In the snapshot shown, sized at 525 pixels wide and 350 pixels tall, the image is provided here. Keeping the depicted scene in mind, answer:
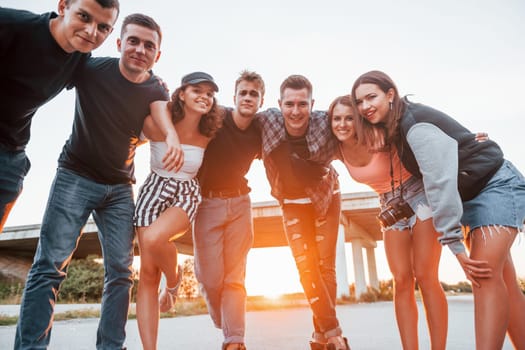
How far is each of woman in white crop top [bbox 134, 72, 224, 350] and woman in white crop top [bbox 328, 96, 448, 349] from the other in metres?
1.06

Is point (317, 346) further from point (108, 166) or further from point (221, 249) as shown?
point (108, 166)

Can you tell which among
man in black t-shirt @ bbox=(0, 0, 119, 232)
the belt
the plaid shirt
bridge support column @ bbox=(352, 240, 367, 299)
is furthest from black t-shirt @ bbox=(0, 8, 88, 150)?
bridge support column @ bbox=(352, 240, 367, 299)

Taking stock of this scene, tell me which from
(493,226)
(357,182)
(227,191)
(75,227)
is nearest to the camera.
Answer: (493,226)

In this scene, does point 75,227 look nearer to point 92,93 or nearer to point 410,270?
point 92,93

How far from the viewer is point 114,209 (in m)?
2.61

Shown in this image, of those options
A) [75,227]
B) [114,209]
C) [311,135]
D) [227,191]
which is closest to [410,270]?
[311,135]

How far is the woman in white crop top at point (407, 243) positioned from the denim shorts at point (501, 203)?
14.4 inches

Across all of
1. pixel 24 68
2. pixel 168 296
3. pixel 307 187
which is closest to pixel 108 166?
pixel 24 68

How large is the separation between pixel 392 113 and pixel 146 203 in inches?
71.0

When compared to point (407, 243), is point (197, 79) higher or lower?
higher

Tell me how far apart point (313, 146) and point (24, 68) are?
2.05 m

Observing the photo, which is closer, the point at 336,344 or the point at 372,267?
the point at 336,344

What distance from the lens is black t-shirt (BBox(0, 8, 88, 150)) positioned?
84.1 inches

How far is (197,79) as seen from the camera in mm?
2744
